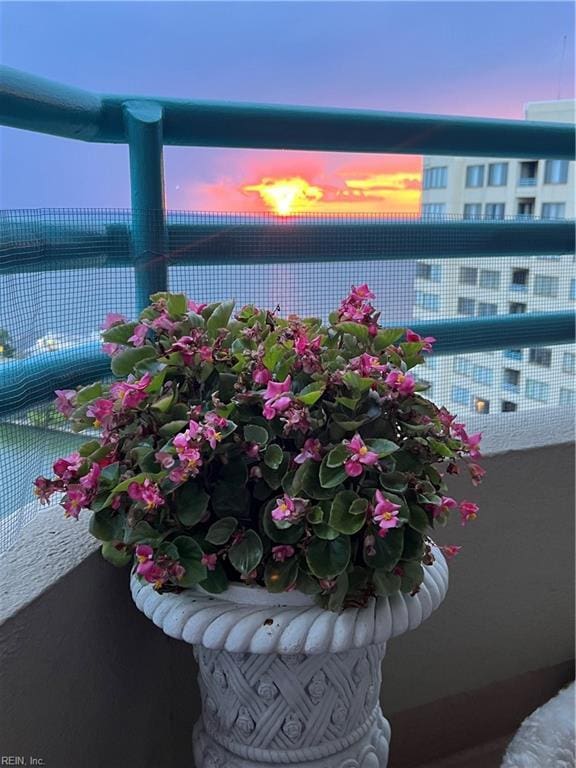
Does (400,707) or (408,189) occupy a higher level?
(408,189)

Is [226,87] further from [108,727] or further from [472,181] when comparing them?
[108,727]

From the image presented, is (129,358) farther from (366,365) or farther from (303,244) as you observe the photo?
(303,244)

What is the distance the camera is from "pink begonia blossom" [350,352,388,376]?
85 cm

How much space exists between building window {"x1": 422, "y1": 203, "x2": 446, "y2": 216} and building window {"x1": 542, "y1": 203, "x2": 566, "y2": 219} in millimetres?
317

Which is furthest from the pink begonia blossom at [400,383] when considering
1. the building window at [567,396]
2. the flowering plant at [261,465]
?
the building window at [567,396]

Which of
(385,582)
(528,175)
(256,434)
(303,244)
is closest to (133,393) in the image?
Answer: (256,434)

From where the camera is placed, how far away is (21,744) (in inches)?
34.0

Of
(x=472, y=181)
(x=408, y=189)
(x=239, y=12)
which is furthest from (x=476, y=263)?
(x=239, y=12)

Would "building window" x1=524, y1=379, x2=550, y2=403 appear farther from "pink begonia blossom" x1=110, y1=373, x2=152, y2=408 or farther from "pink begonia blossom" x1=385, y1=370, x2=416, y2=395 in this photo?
"pink begonia blossom" x1=110, y1=373, x2=152, y2=408

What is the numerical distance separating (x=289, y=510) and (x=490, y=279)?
1.15m

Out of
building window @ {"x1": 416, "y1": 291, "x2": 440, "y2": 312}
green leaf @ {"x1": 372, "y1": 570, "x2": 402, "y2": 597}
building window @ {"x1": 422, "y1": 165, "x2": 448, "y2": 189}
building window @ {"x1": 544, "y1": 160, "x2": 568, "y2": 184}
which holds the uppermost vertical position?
building window @ {"x1": 544, "y1": 160, "x2": 568, "y2": 184}

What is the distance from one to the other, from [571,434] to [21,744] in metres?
1.33

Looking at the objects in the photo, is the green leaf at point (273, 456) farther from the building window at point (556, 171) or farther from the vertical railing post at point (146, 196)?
the building window at point (556, 171)

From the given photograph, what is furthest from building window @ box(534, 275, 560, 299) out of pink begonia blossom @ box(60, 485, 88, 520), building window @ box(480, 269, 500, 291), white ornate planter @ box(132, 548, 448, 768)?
pink begonia blossom @ box(60, 485, 88, 520)
